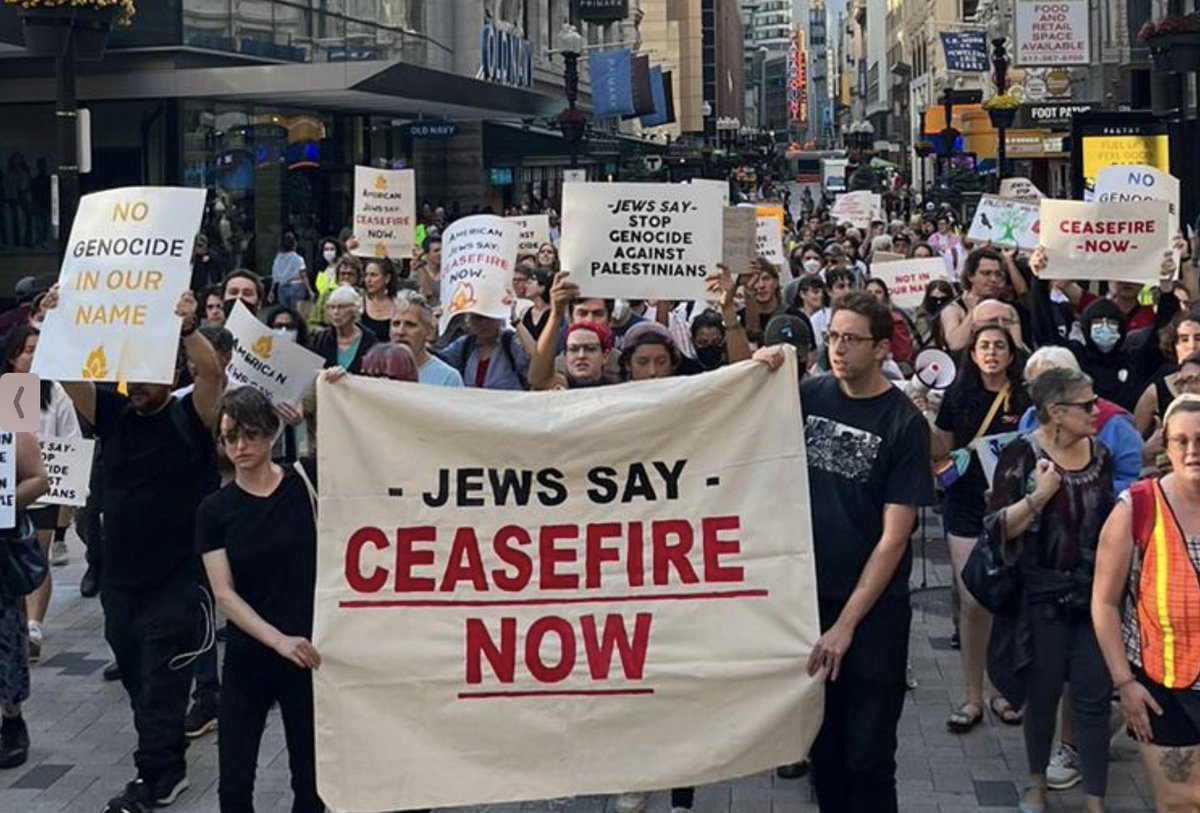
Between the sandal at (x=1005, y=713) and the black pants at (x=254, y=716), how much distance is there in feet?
11.2

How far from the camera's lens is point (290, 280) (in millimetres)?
20625

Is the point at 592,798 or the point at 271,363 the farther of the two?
the point at 271,363

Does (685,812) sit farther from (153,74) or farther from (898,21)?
(898,21)

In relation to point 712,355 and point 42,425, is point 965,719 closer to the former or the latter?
point 712,355

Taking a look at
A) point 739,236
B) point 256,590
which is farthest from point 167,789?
point 739,236

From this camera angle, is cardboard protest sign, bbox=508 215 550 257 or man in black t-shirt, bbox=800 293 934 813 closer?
man in black t-shirt, bbox=800 293 934 813

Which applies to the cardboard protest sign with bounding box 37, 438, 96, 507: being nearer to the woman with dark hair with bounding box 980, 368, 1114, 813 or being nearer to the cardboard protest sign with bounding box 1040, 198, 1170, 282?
the woman with dark hair with bounding box 980, 368, 1114, 813

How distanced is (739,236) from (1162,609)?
684cm

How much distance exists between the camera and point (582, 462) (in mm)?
5469

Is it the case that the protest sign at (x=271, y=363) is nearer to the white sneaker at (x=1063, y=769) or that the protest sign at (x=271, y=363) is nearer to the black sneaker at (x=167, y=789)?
the black sneaker at (x=167, y=789)

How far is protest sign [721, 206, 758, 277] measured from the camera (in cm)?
1168

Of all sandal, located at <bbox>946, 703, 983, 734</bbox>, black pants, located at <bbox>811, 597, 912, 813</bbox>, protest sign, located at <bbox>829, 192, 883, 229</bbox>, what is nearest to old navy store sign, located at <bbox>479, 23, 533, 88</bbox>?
protest sign, located at <bbox>829, 192, 883, 229</bbox>

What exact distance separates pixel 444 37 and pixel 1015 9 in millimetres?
15131

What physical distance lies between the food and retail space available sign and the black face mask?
30357 millimetres
